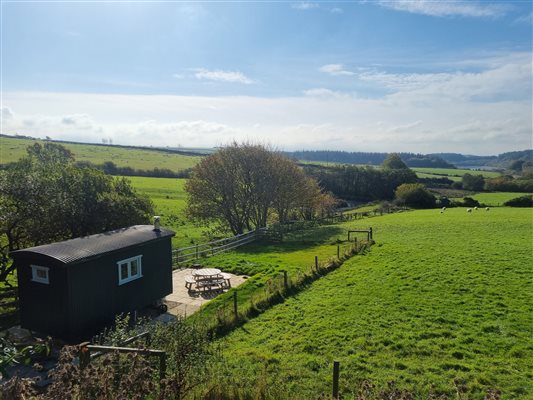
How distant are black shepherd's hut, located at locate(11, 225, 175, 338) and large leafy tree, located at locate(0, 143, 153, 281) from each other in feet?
13.1

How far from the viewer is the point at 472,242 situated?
25938 mm

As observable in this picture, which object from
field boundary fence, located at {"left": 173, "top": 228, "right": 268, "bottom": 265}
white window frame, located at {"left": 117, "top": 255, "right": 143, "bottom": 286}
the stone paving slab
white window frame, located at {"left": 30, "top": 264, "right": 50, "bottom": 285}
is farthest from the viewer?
field boundary fence, located at {"left": 173, "top": 228, "right": 268, "bottom": 265}

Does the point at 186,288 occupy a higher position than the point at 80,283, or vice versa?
the point at 80,283

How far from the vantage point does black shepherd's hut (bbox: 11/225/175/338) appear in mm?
12523

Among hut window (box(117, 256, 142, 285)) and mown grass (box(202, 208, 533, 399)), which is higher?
hut window (box(117, 256, 142, 285))

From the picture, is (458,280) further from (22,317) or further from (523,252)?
Result: (22,317)

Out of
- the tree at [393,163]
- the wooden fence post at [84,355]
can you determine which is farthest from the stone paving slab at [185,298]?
the tree at [393,163]

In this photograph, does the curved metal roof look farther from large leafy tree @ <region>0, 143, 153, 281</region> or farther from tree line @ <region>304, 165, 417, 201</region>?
tree line @ <region>304, 165, 417, 201</region>

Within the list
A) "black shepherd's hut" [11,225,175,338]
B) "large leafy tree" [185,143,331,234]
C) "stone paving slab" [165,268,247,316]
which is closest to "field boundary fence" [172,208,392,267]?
"large leafy tree" [185,143,331,234]

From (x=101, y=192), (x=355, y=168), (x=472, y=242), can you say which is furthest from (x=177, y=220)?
(x=355, y=168)

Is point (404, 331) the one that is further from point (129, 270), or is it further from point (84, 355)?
point (129, 270)

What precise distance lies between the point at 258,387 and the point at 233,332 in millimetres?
5767

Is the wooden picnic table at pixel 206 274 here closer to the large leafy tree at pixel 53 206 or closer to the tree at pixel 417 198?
the large leafy tree at pixel 53 206

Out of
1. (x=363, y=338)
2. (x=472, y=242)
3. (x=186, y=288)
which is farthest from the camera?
(x=472, y=242)
